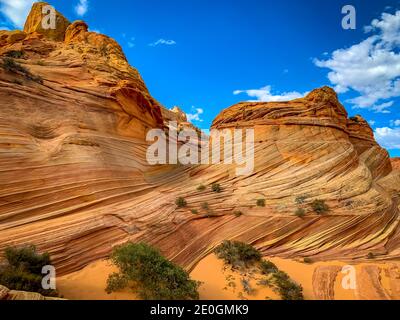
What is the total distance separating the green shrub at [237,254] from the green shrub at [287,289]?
6.05 ft

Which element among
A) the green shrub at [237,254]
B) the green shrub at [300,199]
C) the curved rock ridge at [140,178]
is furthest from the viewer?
the green shrub at [300,199]

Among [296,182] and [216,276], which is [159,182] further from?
[296,182]

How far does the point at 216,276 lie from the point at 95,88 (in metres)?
12.0

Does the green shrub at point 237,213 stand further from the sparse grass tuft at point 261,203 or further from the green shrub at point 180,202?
the green shrub at point 180,202

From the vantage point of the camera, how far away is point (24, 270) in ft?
25.3

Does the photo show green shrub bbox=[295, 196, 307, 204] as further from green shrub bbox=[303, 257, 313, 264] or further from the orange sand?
→ the orange sand

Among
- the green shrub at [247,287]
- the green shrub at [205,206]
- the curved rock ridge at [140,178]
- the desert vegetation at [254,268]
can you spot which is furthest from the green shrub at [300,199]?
the green shrub at [247,287]

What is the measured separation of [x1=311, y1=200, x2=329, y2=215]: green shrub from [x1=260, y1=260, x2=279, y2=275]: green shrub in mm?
5446

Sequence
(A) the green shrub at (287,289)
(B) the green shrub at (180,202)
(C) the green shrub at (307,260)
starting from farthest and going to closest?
(B) the green shrub at (180,202)
(C) the green shrub at (307,260)
(A) the green shrub at (287,289)

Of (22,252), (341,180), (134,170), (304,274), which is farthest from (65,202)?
(341,180)

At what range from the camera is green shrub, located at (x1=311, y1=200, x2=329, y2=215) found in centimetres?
1656

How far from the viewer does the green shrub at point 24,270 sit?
7082 millimetres

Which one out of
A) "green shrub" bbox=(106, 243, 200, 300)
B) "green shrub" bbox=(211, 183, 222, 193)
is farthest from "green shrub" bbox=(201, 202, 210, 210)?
"green shrub" bbox=(106, 243, 200, 300)

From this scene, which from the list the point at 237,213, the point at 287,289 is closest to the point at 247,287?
the point at 287,289
